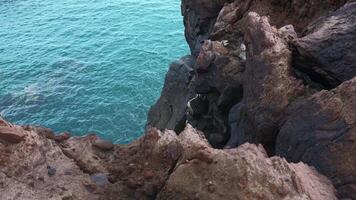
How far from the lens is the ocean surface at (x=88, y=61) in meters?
68.7

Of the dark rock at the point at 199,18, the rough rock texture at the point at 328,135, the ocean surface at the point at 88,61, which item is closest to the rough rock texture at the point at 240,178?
the rough rock texture at the point at 328,135

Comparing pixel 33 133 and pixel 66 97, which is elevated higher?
pixel 33 133

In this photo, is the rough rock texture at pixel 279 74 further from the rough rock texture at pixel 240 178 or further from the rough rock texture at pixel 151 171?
the rough rock texture at pixel 151 171

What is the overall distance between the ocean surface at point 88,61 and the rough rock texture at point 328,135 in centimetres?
4587

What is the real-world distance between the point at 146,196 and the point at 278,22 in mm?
17399

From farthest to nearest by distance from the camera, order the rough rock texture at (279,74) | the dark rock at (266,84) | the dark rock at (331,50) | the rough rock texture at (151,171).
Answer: the dark rock at (266,84) < the dark rock at (331,50) < the rough rock texture at (279,74) < the rough rock texture at (151,171)

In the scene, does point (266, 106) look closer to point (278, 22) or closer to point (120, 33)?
point (278, 22)

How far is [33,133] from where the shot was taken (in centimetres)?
1936

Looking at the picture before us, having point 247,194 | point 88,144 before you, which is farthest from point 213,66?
point 247,194

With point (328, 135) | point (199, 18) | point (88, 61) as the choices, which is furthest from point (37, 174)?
point (88, 61)

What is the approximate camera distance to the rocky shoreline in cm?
1523

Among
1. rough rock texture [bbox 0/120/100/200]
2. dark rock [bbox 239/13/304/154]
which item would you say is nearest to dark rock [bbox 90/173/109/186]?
rough rock texture [bbox 0/120/100/200]

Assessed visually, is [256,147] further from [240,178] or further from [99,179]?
[99,179]

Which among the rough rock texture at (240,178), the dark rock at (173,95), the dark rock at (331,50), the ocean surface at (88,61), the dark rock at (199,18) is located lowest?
the ocean surface at (88,61)
